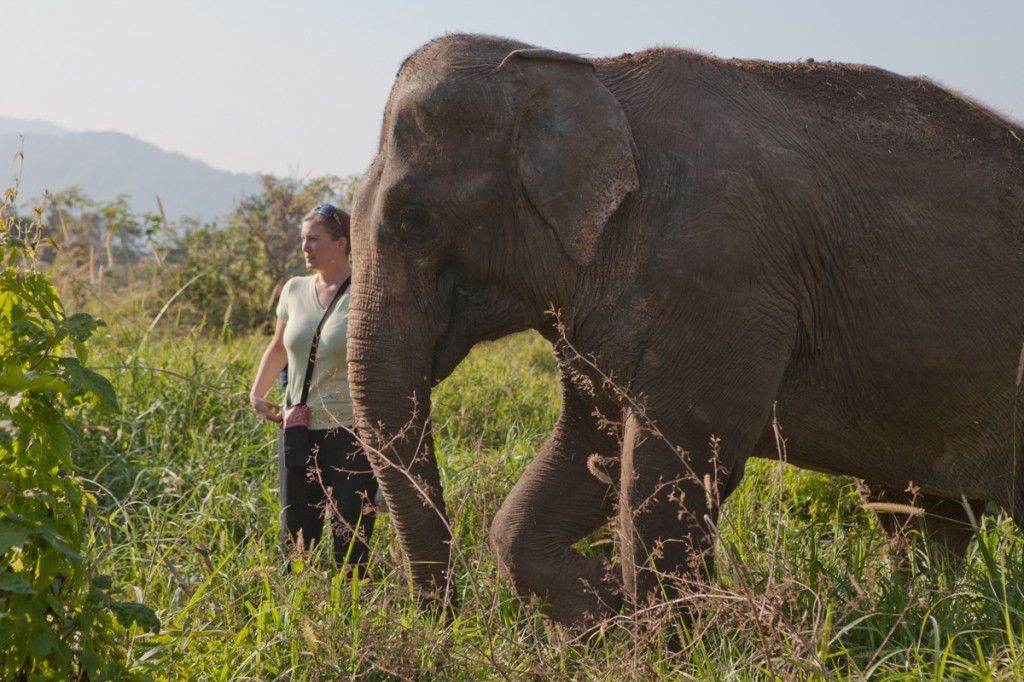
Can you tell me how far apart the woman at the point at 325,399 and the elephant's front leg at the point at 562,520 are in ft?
2.15

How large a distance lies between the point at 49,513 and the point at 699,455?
1993 mm

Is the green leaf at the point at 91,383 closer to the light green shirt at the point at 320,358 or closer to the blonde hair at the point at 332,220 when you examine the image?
the light green shirt at the point at 320,358

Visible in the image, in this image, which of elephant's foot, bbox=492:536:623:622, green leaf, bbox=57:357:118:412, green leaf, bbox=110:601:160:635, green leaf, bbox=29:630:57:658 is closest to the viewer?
green leaf, bbox=29:630:57:658

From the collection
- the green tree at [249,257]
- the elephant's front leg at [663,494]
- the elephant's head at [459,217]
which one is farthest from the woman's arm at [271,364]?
the green tree at [249,257]

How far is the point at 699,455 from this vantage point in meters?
3.89

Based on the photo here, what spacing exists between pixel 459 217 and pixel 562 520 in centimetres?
133

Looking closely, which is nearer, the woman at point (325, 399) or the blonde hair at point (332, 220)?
the woman at point (325, 399)

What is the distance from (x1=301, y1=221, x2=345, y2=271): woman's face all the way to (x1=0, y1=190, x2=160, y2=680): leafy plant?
2.13m

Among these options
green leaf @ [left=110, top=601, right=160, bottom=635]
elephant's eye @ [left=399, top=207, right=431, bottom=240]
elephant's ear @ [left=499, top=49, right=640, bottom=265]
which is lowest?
green leaf @ [left=110, top=601, right=160, bottom=635]

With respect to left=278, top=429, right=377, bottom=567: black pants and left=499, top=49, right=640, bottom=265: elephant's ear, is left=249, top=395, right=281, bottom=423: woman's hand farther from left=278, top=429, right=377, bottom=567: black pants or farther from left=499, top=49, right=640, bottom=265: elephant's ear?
left=499, top=49, right=640, bottom=265: elephant's ear

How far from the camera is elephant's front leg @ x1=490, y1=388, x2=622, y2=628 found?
14.7 ft

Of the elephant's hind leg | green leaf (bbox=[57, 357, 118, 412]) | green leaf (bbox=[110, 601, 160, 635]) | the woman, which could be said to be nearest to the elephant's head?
the woman

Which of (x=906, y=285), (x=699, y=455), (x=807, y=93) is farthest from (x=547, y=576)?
(x=807, y=93)

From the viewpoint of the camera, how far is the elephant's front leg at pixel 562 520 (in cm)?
448
